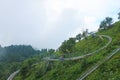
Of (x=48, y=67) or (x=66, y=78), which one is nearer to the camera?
(x=66, y=78)

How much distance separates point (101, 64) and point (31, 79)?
4963 cm

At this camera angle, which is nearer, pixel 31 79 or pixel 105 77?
pixel 105 77

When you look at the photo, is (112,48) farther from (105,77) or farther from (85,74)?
(105,77)

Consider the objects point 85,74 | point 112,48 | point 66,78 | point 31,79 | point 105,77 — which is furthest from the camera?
point 31,79

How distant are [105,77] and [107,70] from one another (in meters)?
6.37

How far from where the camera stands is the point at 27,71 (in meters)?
168

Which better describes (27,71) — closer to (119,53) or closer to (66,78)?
(66,78)

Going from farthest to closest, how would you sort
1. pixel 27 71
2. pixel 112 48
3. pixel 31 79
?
pixel 27 71
pixel 31 79
pixel 112 48

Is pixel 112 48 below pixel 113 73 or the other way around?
the other way around

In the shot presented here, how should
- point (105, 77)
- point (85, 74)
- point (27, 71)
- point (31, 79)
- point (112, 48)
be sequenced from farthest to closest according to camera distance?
point (27, 71) < point (31, 79) < point (112, 48) < point (85, 74) < point (105, 77)

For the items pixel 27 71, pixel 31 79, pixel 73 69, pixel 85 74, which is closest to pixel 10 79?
pixel 27 71

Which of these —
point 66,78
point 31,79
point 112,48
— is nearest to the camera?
point 66,78

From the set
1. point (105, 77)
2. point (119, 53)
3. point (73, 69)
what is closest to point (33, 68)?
point (73, 69)

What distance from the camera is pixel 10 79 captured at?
174625 millimetres
